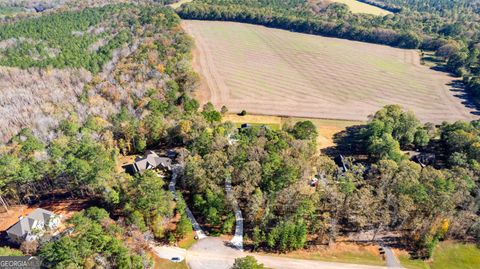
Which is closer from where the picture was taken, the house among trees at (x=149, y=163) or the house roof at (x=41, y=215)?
the house roof at (x=41, y=215)

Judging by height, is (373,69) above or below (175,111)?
above

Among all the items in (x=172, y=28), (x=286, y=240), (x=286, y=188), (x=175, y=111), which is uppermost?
(x=172, y=28)

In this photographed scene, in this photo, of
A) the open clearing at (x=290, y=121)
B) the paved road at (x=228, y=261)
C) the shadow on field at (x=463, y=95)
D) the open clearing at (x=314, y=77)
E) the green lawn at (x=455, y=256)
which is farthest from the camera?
the shadow on field at (x=463, y=95)

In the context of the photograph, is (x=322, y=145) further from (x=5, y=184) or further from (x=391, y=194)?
(x=5, y=184)

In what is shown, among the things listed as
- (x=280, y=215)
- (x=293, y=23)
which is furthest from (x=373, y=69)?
(x=280, y=215)

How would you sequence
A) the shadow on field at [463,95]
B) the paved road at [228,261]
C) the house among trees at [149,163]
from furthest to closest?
the shadow on field at [463,95] → the house among trees at [149,163] → the paved road at [228,261]

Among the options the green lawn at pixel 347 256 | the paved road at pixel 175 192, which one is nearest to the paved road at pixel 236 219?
the paved road at pixel 175 192

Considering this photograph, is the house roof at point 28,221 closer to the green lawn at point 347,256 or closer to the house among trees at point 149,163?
the house among trees at point 149,163

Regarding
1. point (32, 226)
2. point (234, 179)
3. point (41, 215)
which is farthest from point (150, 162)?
point (32, 226)
